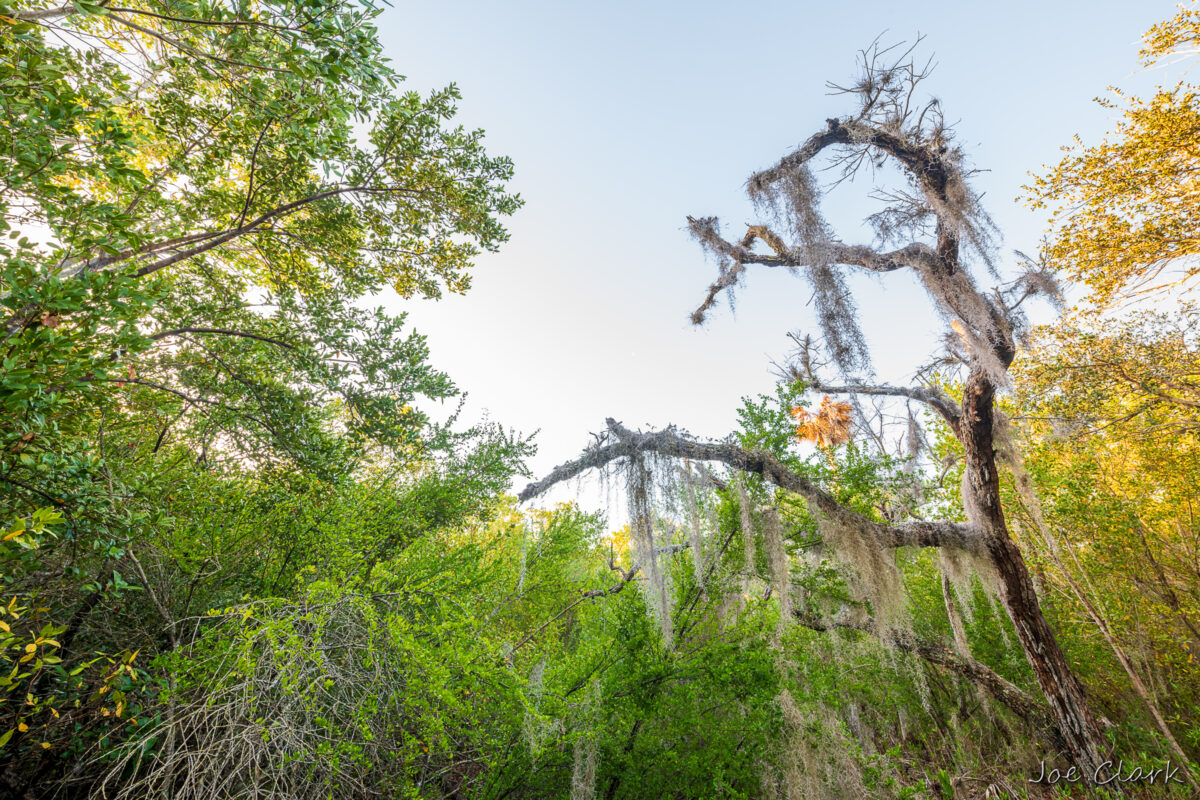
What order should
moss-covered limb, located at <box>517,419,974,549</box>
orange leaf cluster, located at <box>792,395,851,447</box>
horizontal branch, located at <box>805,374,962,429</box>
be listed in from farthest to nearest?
orange leaf cluster, located at <box>792,395,851,447</box>
horizontal branch, located at <box>805,374,962,429</box>
moss-covered limb, located at <box>517,419,974,549</box>

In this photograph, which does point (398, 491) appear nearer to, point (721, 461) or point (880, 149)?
point (721, 461)

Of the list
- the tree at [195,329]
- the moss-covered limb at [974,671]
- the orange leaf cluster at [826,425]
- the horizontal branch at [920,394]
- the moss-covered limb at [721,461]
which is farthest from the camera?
the orange leaf cluster at [826,425]

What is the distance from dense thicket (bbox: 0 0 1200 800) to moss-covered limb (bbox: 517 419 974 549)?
0.15ft

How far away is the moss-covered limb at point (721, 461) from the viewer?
14.1 ft

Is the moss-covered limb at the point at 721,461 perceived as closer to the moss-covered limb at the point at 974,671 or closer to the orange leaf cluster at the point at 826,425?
the moss-covered limb at the point at 974,671

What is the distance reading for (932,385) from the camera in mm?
5582

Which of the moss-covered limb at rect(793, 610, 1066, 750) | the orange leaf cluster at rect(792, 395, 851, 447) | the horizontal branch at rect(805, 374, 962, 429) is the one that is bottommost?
the moss-covered limb at rect(793, 610, 1066, 750)

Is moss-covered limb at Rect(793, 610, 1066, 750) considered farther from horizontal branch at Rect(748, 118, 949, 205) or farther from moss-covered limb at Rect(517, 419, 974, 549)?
horizontal branch at Rect(748, 118, 949, 205)

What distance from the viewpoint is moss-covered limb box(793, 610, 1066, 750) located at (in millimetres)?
4863

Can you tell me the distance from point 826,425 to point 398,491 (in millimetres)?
11279

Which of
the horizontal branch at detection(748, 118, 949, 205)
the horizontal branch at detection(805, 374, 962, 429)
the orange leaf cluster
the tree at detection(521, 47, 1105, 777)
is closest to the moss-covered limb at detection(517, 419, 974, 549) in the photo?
the tree at detection(521, 47, 1105, 777)

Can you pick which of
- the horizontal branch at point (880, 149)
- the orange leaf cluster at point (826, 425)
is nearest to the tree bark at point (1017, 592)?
the horizontal branch at point (880, 149)

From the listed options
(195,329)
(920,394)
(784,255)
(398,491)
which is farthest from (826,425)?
(195,329)

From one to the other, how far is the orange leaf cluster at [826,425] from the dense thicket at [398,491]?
494 centimetres
